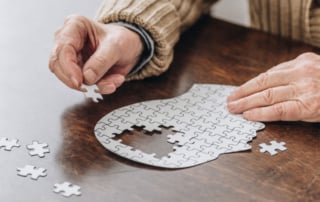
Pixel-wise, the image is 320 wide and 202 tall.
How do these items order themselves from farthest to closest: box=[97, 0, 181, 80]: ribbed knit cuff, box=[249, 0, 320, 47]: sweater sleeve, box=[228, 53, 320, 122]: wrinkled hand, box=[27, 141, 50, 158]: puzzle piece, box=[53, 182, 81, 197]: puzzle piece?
box=[249, 0, 320, 47]: sweater sleeve
box=[97, 0, 181, 80]: ribbed knit cuff
box=[228, 53, 320, 122]: wrinkled hand
box=[27, 141, 50, 158]: puzzle piece
box=[53, 182, 81, 197]: puzzle piece

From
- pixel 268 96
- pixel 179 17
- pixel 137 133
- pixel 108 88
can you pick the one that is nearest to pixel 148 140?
pixel 137 133

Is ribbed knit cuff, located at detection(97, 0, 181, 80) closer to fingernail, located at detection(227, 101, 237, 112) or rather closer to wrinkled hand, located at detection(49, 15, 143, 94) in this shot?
wrinkled hand, located at detection(49, 15, 143, 94)

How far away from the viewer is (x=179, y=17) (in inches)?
67.9

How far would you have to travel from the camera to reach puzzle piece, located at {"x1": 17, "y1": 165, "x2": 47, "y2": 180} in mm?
1217

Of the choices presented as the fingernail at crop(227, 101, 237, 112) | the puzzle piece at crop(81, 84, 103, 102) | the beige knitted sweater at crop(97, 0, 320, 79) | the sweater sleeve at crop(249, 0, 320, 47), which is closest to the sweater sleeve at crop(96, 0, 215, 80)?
the beige knitted sweater at crop(97, 0, 320, 79)

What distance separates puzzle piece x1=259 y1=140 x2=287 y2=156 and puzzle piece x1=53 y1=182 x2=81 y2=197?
1.25 ft

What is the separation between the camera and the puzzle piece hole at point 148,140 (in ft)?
4.26

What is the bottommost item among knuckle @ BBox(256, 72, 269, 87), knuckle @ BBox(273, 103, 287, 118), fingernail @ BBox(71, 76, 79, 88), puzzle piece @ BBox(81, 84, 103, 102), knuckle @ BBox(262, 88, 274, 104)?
knuckle @ BBox(273, 103, 287, 118)

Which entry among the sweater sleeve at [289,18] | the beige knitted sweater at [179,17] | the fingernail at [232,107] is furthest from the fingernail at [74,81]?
the sweater sleeve at [289,18]

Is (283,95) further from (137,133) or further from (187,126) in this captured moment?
(137,133)

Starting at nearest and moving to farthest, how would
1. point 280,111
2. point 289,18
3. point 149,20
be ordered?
point 280,111
point 149,20
point 289,18

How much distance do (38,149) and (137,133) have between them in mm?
203

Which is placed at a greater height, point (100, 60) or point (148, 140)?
point (100, 60)

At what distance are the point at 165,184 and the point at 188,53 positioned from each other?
568 millimetres
